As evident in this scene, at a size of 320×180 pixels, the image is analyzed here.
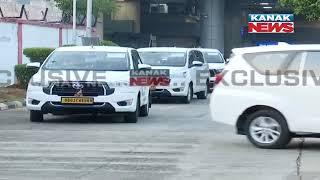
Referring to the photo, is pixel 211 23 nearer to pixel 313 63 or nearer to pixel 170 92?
pixel 170 92

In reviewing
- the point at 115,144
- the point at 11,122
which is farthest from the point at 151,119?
the point at 115,144

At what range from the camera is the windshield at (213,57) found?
2966cm

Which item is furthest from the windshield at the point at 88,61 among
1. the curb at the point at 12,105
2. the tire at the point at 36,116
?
the curb at the point at 12,105

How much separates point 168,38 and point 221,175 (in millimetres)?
55465

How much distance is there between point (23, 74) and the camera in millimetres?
23312

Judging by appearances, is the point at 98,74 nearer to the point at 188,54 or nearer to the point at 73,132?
the point at 73,132

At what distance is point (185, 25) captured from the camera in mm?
63156

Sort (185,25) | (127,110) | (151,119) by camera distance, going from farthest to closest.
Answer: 1. (185,25)
2. (151,119)
3. (127,110)

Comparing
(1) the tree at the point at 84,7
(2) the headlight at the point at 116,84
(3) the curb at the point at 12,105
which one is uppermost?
(1) the tree at the point at 84,7

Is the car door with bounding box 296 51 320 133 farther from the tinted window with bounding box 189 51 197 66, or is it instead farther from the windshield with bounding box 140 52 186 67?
the tinted window with bounding box 189 51 197 66

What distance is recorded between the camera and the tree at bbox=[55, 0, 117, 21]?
42062 mm

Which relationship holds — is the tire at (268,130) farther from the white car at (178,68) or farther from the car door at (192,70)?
the car door at (192,70)

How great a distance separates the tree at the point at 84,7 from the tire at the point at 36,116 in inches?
1067

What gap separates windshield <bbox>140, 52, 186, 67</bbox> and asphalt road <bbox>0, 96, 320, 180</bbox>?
6906 millimetres
